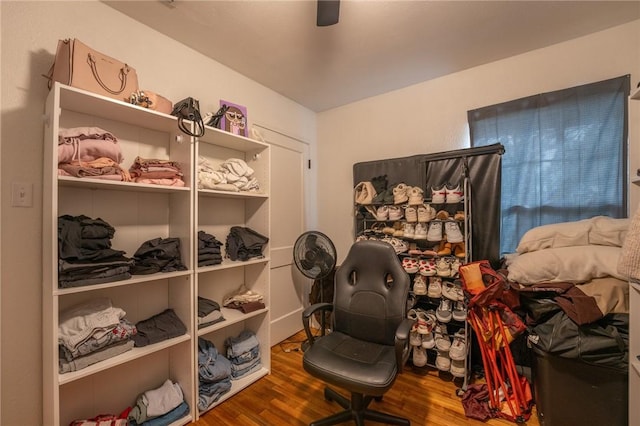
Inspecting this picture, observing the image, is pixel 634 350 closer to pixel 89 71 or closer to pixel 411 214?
pixel 411 214

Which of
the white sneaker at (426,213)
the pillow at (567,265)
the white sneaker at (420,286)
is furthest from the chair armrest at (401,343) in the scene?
the white sneaker at (426,213)

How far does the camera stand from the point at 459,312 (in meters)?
1.91

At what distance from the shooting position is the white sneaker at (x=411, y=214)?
2.14 m

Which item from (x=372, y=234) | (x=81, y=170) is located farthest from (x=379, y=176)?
(x=81, y=170)

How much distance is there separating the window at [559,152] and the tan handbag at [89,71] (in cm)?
254

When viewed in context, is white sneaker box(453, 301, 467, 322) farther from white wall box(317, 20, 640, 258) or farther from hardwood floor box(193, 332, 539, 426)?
white wall box(317, 20, 640, 258)

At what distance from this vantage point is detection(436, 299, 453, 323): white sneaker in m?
1.94

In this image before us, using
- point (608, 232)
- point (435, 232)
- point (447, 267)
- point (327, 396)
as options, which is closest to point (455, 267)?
point (447, 267)

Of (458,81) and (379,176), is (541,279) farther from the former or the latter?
(458,81)

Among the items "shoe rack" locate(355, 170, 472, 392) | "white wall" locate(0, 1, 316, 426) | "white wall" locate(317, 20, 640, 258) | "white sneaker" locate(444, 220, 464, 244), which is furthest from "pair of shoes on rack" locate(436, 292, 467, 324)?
"white wall" locate(0, 1, 316, 426)

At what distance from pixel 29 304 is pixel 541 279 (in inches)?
110

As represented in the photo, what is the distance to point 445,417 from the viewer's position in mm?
1594

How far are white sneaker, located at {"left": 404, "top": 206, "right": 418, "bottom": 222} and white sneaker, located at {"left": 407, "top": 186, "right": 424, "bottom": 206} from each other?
1.7 inches

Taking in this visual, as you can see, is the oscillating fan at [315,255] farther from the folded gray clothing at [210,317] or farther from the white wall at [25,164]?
the white wall at [25,164]
